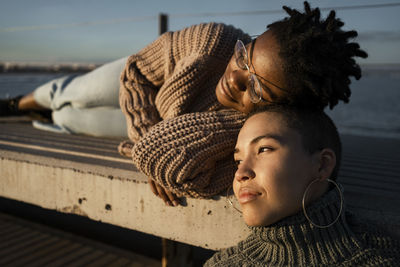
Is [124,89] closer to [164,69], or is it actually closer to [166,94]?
[164,69]

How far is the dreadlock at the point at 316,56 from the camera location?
3.42ft

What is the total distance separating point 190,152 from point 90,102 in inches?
63.8

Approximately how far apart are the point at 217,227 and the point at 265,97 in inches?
21.6

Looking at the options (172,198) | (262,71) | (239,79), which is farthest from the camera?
(172,198)

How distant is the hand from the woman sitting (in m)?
0.41

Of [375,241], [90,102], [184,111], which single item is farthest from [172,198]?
[90,102]

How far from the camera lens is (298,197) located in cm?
104

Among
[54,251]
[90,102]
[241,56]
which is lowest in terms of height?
[54,251]

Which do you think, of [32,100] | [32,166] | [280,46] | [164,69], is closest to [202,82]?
[164,69]

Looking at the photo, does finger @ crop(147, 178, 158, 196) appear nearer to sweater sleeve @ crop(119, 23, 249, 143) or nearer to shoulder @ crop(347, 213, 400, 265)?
sweater sleeve @ crop(119, 23, 249, 143)

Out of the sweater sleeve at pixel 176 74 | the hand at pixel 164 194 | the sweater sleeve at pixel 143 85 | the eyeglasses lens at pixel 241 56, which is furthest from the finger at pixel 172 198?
the eyeglasses lens at pixel 241 56

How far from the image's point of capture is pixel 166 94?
5.60 ft

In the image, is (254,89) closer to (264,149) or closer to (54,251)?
(264,149)

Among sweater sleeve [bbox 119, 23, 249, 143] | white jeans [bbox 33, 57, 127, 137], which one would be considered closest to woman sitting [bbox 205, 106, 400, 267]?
sweater sleeve [bbox 119, 23, 249, 143]
